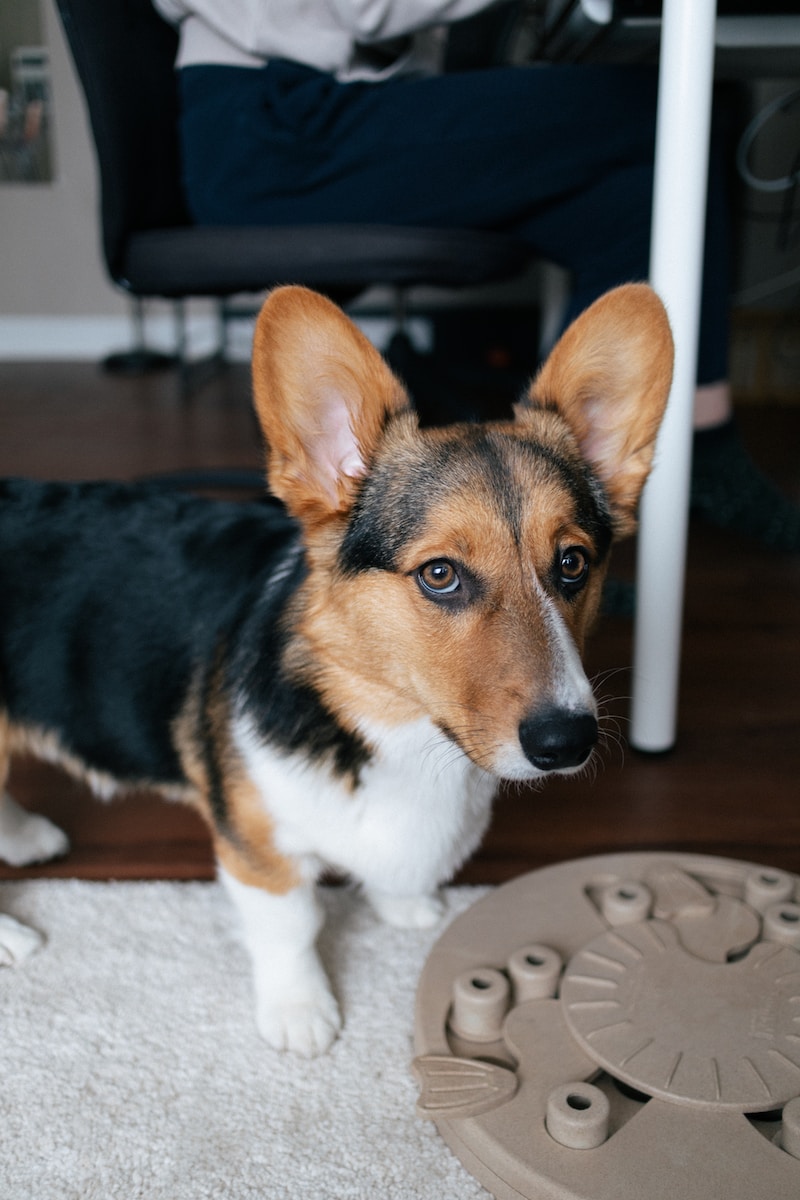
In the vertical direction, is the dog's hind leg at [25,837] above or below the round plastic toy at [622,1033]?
below

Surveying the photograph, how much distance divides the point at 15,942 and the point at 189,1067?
325mm

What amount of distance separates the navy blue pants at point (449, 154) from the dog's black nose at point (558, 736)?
4.42 feet

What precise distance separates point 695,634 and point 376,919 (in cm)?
117

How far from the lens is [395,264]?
1991 mm

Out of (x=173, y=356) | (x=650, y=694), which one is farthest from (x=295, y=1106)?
(x=173, y=356)

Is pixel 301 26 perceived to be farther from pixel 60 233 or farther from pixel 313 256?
pixel 60 233

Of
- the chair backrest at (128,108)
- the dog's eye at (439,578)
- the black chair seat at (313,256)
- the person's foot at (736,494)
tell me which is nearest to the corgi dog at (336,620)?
the dog's eye at (439,578)

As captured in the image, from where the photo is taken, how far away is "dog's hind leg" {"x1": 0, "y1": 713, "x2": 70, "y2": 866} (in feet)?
4.90

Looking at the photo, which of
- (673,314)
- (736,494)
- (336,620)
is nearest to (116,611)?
(336,620)

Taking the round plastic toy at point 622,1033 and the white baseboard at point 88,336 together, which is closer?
the round plastic toy at point 622,1033

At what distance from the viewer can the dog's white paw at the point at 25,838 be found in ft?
4.91

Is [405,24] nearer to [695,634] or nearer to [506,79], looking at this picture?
[506,79]

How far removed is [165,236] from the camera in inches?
80.5

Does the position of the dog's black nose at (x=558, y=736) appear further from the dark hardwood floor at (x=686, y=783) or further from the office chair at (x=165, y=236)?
the office chair at (x=165, y=236)
